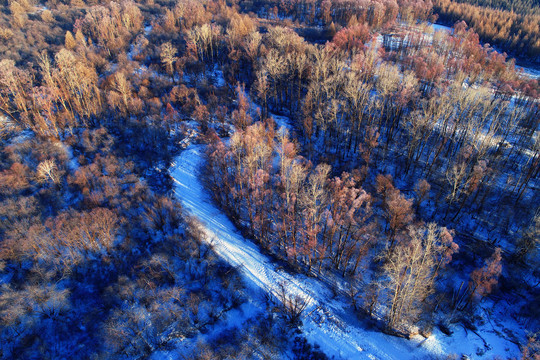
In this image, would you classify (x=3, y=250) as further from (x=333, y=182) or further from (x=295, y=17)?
(x=295, y=17)

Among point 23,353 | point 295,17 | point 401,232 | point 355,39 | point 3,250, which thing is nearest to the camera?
point 23,353

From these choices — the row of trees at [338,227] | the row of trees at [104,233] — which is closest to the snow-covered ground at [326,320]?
the row of trees at [338,227]

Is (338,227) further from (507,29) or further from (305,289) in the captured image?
(507,29)

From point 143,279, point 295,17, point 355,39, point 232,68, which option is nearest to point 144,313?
point 143,279

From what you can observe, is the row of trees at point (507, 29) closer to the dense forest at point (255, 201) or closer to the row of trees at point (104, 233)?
the dense forest at point (255, 201)

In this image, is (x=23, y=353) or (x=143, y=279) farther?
(x=143, y=279)

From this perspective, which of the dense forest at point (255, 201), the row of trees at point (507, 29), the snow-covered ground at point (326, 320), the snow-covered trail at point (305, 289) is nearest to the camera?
the snow-covered ground at point (326, 320)

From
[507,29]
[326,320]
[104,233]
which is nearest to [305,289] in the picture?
[326,320]
